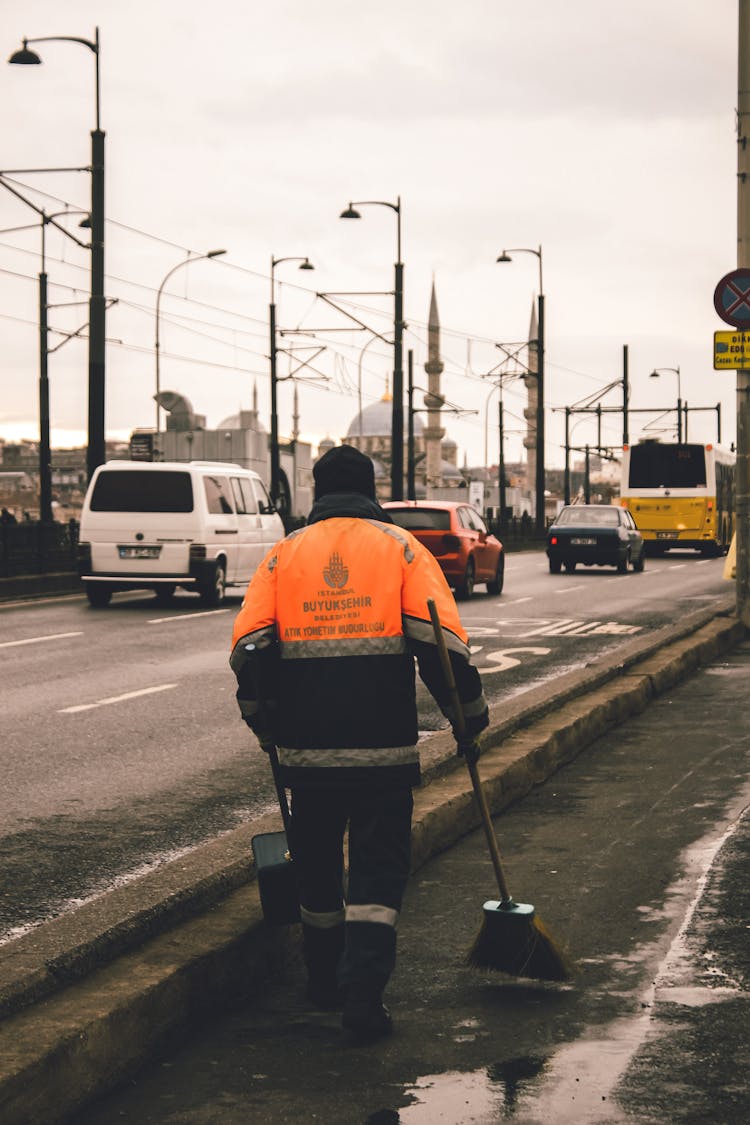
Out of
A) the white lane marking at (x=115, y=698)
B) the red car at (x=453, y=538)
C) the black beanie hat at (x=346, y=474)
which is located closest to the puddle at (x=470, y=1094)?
the black beanie hat at (x=346, y=474)

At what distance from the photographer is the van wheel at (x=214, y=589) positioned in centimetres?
2169

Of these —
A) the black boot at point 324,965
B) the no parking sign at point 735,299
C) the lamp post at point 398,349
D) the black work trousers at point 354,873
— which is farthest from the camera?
the lamp post at point 398,349

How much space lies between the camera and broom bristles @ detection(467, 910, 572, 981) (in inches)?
183

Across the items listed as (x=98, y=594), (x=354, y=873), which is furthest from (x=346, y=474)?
(x=98, y=594)

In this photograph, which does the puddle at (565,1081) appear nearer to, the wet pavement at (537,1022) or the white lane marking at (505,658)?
the wet pavement at (537,1022)

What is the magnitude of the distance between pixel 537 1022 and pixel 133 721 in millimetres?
6473

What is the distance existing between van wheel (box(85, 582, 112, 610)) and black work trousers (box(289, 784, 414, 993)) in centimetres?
1779

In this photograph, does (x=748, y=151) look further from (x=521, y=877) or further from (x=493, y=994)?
(x=493, y=994)

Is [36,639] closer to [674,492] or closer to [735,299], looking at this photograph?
[735,299]

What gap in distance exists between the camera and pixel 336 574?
4.38 meters

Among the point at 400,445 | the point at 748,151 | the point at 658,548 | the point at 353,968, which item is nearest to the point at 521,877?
the point at 353,968

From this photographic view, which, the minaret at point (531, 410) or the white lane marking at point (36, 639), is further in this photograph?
the minaret at point (531, 410)

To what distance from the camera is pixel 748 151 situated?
1642 cm

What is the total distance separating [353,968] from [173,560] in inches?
688
